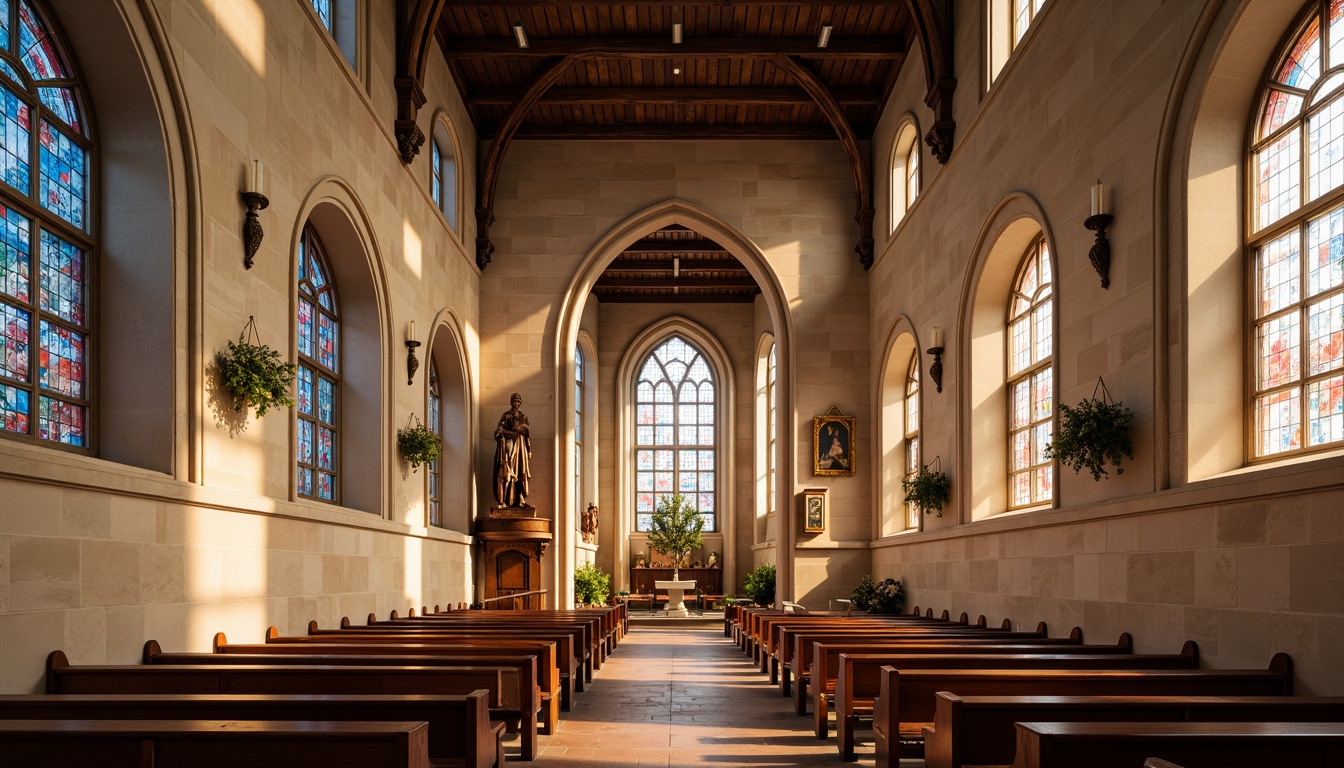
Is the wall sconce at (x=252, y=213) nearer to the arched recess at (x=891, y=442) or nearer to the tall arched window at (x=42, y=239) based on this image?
the tall arched window at (x=42, y=239)

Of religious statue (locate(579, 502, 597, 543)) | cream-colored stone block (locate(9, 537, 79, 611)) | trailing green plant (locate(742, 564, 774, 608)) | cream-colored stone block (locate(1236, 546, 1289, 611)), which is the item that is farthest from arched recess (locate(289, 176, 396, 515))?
religious statue (locate(579, 502, 597, 543))

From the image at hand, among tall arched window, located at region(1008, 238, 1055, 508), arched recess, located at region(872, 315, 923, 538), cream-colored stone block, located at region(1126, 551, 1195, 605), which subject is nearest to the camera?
cream-colored stone block, located at region(1126, 551, 1195, 605)

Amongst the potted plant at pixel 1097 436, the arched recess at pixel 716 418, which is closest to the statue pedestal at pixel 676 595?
the arched recess at pixel 716 418

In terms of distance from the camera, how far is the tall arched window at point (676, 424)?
2416 cm

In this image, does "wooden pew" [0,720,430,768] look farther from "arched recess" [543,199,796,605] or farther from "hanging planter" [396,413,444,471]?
"arched recess" [543,199,796,605]

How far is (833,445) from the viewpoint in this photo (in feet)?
49.9

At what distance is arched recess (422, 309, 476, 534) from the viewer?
1431 centimetres

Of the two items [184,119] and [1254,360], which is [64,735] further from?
[1254,360]

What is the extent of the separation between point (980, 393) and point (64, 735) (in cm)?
877

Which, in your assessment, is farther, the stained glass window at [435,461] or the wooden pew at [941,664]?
the stained glass window at [435,461]

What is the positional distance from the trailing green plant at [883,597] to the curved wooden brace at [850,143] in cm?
455

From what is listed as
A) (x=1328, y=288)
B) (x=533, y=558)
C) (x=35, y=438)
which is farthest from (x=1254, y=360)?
(x=533, y=558)

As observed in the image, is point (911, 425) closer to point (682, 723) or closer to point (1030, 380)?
point (1030, 380)

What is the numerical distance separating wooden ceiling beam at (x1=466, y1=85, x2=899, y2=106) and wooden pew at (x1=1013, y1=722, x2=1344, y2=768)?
12.7 metres
